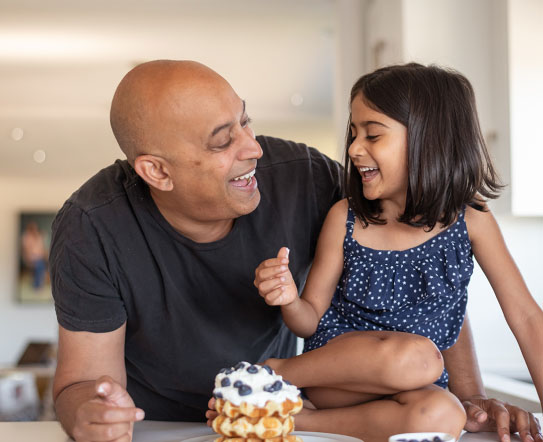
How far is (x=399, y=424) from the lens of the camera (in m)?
1.28

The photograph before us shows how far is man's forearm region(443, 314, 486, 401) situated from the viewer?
5.47 feet

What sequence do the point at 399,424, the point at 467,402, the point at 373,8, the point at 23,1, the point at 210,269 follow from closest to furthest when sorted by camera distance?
the point at 399,424 → the point at 467,402 → the point at 210,269 → the point at 373,8 → the point at 23,1

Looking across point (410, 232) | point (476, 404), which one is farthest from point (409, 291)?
point (476, 404)

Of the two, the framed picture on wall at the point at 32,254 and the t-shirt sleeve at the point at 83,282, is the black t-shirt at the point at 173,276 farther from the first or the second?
the framed picture on wall at the point at 32,254

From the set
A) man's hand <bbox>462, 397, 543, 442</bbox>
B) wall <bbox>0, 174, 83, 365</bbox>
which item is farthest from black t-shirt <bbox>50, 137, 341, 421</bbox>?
wall <bbox>0, 174, 83, 365</bbox>

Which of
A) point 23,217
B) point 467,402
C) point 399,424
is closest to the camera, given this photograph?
Answer: point 399,424

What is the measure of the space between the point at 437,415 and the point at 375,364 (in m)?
0.13

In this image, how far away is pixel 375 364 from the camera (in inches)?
Answer: 51.4

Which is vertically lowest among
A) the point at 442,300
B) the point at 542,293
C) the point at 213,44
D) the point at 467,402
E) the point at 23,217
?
the point at 23,217

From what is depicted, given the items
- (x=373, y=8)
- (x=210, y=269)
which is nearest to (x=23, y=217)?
(x=373, y=8)

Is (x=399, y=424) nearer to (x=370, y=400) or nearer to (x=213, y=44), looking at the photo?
(x=370, y=400)

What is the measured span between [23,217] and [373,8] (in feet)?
26.5

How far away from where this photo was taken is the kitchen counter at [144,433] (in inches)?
57.7

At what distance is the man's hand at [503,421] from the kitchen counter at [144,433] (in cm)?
2
